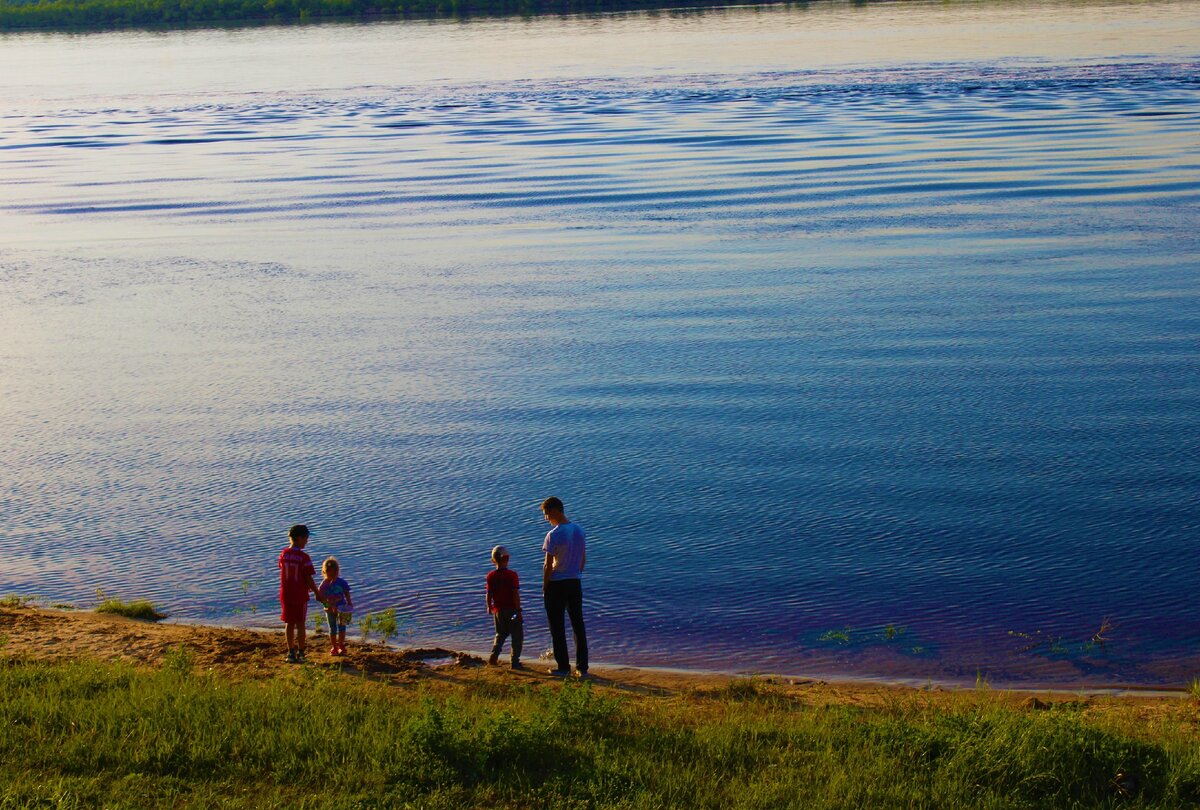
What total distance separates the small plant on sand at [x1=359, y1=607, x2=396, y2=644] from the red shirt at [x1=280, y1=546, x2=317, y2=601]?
1439 mm

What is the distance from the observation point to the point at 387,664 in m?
11.6

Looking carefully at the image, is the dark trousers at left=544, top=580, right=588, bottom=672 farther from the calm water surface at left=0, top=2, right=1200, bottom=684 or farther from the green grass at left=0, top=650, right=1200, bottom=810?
the green grass at left=0, top=650, right=1200, bottom=810

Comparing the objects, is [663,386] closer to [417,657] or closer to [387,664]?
[417,657]

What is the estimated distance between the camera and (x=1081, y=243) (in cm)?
2686

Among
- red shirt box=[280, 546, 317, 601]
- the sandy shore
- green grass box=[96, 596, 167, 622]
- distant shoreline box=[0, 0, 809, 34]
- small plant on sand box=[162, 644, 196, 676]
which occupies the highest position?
distant shoreline box=[0, 0, 809, 34]

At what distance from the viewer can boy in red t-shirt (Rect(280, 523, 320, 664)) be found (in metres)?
11.5

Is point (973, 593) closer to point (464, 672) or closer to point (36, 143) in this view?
point (464, 672)

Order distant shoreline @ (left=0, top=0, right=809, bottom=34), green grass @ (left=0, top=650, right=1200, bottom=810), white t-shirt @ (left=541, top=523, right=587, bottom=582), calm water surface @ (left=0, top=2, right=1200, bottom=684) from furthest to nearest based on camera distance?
distant shoreline @ (left=0, top=0, right=809, bottom=34) < calm water surface @ (left=0, top=2, right=1200, bottom=684) < white t-shirt @ (left=541, top=523, right=587, bottom=582) < green grass @ (left=0, top=650, right=1200, bottom=810)

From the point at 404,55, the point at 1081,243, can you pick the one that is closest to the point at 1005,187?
the point at 1081,243

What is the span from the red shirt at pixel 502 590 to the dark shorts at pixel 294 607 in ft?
4.93

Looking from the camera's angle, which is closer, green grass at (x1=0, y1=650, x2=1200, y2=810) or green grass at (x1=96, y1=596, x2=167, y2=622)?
green grass at (x1=0, y1=650, x2=1200, y2=810)

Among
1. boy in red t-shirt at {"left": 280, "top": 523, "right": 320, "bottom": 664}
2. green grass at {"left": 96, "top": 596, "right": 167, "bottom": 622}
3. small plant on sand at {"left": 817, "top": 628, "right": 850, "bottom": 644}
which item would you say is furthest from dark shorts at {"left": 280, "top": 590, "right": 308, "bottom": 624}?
small plant on sand at {"left": 817, "top": 628, "right": 850, "bottom": 644}

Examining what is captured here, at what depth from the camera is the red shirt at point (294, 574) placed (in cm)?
1152

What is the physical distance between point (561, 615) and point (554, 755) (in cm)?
269
